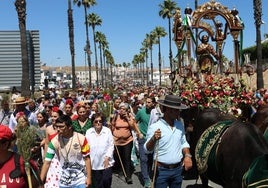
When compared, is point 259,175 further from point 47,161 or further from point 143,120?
point 143,120

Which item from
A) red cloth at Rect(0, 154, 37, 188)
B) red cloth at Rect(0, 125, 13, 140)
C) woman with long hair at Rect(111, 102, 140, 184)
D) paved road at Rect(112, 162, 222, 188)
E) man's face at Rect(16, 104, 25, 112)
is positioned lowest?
paved road at Rect(112, 162, 222, 188)

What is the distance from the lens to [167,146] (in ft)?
17.6

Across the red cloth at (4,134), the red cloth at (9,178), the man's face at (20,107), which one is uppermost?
the red cloth at (4,134)

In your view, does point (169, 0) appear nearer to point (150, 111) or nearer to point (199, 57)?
point (199, 57)

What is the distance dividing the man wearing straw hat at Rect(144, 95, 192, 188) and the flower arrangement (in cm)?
459

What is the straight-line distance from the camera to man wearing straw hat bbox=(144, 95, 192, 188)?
531 cm

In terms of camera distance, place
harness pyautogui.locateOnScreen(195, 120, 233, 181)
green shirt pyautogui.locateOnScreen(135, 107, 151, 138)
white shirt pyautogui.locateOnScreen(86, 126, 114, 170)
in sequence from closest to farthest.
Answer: harness pyautogui.locateOnScreen(195, 120, 233, 181), white shirt pyautogui.locateOnScreen(86, 126, 114, 170), green shirt pyautogui.locateOnScreen(135, 107, 151, 138)

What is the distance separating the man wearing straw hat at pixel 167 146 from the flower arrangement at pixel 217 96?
15.0 feet

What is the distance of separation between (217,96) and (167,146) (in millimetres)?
4904

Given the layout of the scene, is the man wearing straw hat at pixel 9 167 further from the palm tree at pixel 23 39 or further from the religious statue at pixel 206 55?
the palm tree at pixel 23 39

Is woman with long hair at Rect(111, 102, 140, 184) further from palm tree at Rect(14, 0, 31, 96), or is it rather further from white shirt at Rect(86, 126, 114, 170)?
palm tree at Rect(14, 0, 31, 96)

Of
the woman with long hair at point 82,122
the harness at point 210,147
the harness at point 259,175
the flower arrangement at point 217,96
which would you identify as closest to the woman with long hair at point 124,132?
the flower arrangement at point 217,96

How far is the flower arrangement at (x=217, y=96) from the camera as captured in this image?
32.6 feet

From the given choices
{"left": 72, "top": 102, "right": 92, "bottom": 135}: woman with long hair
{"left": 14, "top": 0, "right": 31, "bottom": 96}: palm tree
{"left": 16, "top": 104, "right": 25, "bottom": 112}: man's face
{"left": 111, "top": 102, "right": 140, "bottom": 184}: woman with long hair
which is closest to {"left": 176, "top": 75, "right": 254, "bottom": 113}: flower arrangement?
{"left": 111, "top": 102, "right": 140, "bottom": 184}: woman with long hair
